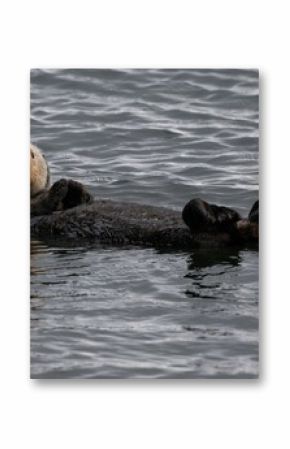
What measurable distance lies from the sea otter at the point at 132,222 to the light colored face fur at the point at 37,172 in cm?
5

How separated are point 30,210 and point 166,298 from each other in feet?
2.79

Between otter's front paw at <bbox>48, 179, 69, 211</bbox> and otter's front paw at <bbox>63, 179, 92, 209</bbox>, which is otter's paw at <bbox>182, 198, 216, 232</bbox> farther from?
otter's front paw at <bbox>48, 179, 69, 211</bbox>

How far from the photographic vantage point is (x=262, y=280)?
18.1 ft

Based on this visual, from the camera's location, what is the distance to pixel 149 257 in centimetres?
578

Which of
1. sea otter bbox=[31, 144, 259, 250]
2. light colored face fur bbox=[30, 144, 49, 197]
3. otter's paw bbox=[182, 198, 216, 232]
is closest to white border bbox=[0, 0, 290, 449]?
light colored face fur bbox=[30, 144, 49, 197]

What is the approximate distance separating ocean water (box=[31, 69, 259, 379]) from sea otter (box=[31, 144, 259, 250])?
2.5 inches

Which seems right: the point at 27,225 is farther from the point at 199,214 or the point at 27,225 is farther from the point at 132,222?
the point at 199,214

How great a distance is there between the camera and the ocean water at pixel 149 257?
5.40 m

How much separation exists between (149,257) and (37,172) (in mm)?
783

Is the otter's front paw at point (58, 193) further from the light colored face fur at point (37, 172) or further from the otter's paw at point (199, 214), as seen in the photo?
the otter's paw at point (199, 214)
